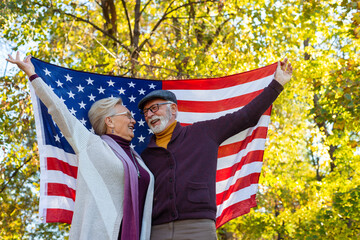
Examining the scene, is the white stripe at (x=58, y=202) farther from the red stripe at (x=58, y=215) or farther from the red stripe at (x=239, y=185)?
the red stripe at (x=239, y=185)

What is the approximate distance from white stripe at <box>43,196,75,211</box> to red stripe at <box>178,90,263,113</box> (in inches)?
60.3

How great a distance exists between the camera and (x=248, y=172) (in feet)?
16.1

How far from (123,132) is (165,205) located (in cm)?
86

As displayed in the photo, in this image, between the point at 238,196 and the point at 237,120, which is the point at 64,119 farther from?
the point at 238,196

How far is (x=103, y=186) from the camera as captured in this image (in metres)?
3.99

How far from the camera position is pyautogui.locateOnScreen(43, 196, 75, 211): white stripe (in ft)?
14.6

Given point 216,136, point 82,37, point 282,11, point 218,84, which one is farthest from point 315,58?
point 216,136

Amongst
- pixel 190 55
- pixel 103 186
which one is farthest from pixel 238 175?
pixel 190 55

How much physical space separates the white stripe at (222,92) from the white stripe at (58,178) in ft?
4.79

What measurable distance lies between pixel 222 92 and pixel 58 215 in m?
2.10

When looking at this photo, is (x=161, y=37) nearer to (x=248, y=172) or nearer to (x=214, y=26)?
(x=214, y=26)

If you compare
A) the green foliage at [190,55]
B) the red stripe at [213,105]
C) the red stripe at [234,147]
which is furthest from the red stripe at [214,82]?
the green foliage at [190,55]

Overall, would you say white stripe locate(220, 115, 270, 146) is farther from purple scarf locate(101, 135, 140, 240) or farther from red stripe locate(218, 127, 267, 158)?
purple scarf locate(101, 135, 140, 240)

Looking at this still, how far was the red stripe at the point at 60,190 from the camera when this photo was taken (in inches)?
177
